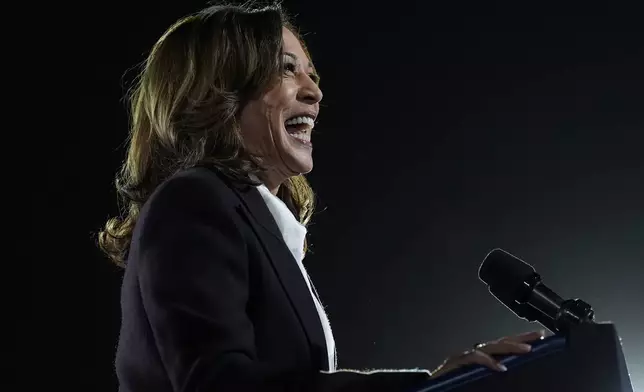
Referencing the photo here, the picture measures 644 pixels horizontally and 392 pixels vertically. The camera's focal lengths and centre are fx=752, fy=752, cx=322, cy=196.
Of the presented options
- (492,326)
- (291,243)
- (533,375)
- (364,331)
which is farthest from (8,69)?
(533,375)

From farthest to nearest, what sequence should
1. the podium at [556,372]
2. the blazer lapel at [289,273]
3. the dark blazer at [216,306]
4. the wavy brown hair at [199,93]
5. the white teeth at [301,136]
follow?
the white teeth at [301,136]
the wavy brown hair at [199,93]
the blazer lapel at [289,273]
the dark blazer at [216,306]
the podium at [556,372]

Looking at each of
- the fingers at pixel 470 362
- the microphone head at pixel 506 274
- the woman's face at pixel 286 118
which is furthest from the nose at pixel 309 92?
the fingers at pixel 470 362

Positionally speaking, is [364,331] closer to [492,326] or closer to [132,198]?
[492,326]

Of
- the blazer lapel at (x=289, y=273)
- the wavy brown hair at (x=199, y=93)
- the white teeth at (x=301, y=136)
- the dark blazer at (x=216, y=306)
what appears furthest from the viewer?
the white teeth at (x=301, y=136)

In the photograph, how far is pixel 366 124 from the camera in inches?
90.9

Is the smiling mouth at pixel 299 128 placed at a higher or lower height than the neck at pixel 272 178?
higher

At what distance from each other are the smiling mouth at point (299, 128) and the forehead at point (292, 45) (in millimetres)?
105

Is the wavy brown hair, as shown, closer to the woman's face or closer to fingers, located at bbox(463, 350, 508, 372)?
the woman's face

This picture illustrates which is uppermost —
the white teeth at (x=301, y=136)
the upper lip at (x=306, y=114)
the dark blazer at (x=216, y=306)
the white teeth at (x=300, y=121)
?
the upper lip at (x=306, y=114)

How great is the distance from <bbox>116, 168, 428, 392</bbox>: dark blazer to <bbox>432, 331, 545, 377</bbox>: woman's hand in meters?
0.04

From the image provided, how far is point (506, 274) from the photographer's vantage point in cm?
87

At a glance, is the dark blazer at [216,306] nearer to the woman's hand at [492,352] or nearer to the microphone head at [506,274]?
the woman's hand at [492,352]

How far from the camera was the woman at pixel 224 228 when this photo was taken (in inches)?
30.5

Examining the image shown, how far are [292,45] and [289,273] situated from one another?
0.50m
